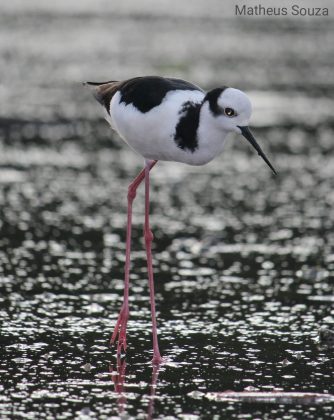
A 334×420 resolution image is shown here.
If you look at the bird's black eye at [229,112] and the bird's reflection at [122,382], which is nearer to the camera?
the bird's reflection at [122,382]

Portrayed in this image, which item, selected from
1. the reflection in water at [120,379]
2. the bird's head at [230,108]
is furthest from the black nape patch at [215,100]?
Result: the reflection in water at [120,379]

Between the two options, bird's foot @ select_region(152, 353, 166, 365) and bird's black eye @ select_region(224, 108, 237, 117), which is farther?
bird's foot @ select_region(152, 353, 166, 365)

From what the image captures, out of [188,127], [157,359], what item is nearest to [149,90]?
[188,127]

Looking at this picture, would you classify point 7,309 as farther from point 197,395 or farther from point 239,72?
point 239,72

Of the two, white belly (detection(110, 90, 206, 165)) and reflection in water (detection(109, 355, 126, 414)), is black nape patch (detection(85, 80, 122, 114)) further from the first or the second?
reflection in water (detection(109, 355, 126, 414))

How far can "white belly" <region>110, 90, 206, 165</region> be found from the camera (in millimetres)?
6012

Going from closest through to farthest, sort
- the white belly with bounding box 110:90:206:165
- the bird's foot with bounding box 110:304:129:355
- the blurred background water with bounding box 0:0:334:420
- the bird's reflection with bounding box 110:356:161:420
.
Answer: the bird's reflection with bounding box 110:356:161:420 < the blurred background water with bounding box 0:0:334:420 < the white belly with bounding box 110:90:206:165 < the bird's foot with bounding box 110:304:129:355

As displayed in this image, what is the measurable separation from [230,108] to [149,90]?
648 millimetres

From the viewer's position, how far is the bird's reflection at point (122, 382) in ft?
16.7

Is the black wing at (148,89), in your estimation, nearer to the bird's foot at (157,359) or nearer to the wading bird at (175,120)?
the wading bird at (175,120)

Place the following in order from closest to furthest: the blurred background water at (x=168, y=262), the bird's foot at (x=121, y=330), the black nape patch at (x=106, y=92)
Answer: the blurred background water at (x=168, y=262) → the bird's foot at (x=121, y=330) → the black nape patch at (x=106, y=92)

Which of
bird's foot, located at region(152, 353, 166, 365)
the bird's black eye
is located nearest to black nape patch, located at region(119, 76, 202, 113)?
the bird's black eye

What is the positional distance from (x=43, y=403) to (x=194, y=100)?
1.90m

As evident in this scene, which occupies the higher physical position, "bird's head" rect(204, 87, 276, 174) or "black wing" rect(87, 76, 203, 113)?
"black wing" rect(87, 76, 203, 113)
